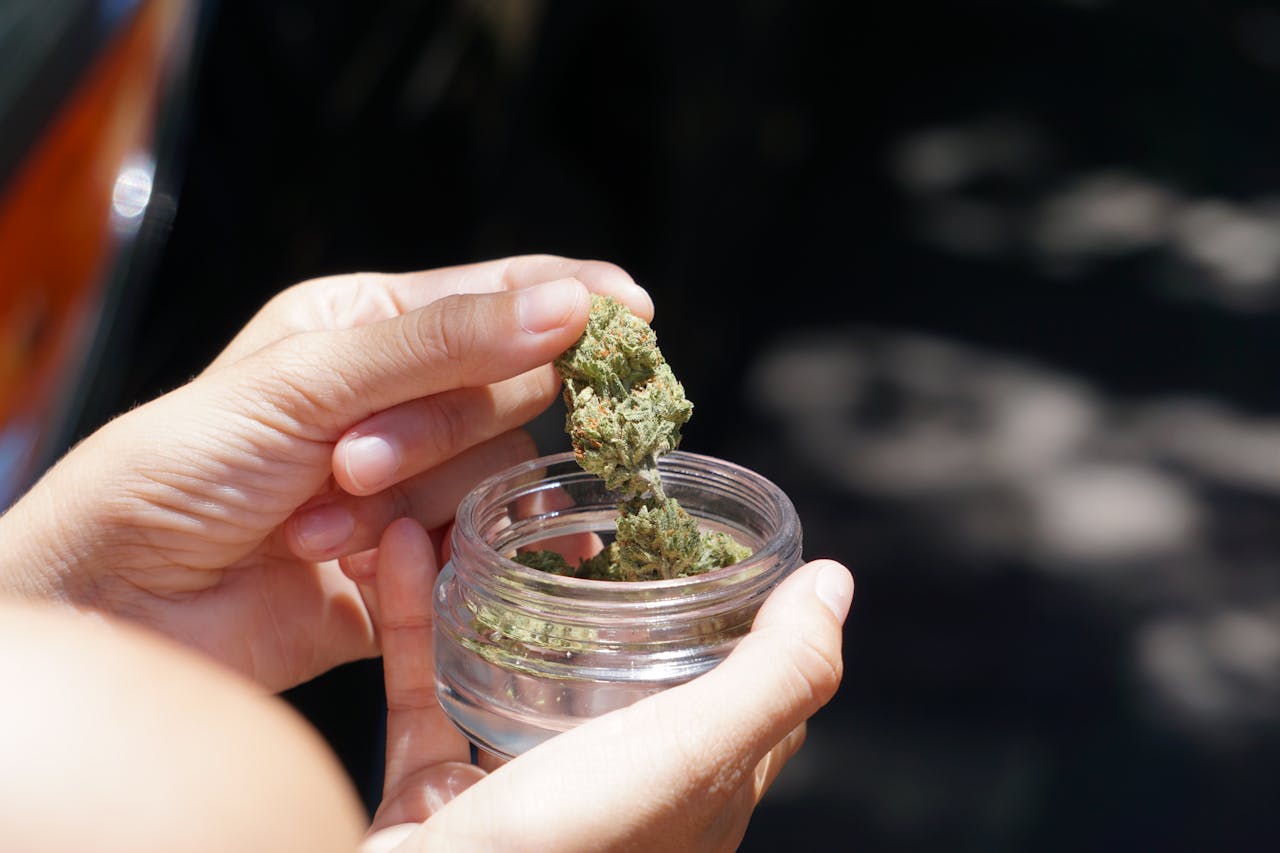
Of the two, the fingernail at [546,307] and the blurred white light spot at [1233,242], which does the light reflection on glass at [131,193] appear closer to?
the fingernail at [546,307]

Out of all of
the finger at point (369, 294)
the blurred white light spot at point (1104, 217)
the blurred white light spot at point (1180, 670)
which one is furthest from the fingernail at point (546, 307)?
the blurred white light spot at point (1104, 217)

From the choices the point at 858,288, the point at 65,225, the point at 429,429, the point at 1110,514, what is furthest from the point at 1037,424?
the point at 65,225

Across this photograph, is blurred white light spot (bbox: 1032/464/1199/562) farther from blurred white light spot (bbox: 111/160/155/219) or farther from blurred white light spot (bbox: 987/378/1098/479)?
blurred white light spot (bbox: 111/160/155/219)

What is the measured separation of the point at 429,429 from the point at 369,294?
1.29 feet

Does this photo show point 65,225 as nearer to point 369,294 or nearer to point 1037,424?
point 369,294

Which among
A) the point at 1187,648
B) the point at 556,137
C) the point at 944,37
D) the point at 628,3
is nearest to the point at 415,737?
the point at 1187,648

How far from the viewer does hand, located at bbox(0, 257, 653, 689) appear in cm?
163

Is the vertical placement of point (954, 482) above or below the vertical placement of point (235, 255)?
below

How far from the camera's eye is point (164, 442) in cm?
170

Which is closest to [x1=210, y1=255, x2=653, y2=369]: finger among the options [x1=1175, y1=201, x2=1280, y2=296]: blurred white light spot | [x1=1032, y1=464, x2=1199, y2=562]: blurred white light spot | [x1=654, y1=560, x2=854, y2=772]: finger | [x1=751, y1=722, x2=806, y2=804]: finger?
[x1=654, y1=560, x2=854, y2=772]: finger

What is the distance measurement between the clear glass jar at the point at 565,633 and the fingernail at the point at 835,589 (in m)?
0.06

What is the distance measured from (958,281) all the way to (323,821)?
16.0 ft

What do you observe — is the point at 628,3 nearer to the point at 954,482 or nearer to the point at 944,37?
the point at 954,482

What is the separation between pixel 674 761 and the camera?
132 cm
